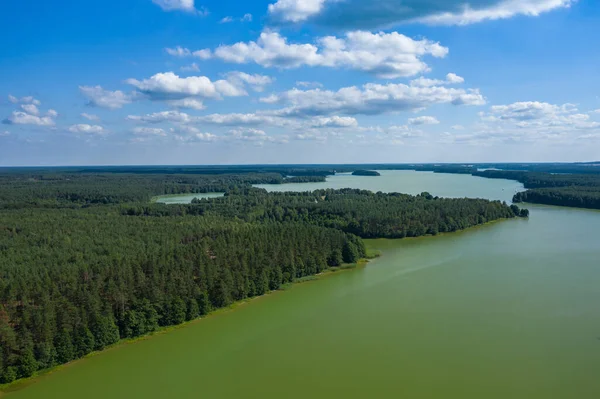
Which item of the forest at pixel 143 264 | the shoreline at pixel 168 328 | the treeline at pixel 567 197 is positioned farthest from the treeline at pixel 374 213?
the treeline at pixel 567 197

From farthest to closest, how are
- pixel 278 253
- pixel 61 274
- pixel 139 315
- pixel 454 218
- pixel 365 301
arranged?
pixel 454 218
pixel 278 253
pixel 365 301
pixel 61 274
pixel 139 315

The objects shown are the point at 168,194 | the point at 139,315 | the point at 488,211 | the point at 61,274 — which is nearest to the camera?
the point at 139,315

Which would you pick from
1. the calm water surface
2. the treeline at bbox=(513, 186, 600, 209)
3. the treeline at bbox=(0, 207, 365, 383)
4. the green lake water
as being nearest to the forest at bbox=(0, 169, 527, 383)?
the treeline at bbox=(0, 207, 365, 383)

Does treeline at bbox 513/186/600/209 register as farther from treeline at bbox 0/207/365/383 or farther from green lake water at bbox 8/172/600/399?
treeline at bbox 0/207/365/383

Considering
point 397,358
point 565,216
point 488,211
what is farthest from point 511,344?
point 565,216

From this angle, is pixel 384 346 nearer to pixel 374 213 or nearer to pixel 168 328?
pixel 168 328

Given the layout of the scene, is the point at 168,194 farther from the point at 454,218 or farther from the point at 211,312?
the point at 211,312

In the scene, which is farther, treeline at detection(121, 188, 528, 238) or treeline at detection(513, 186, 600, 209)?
treeline at detection(513, 186, 600, 209)

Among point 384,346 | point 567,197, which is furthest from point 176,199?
point 384,346
